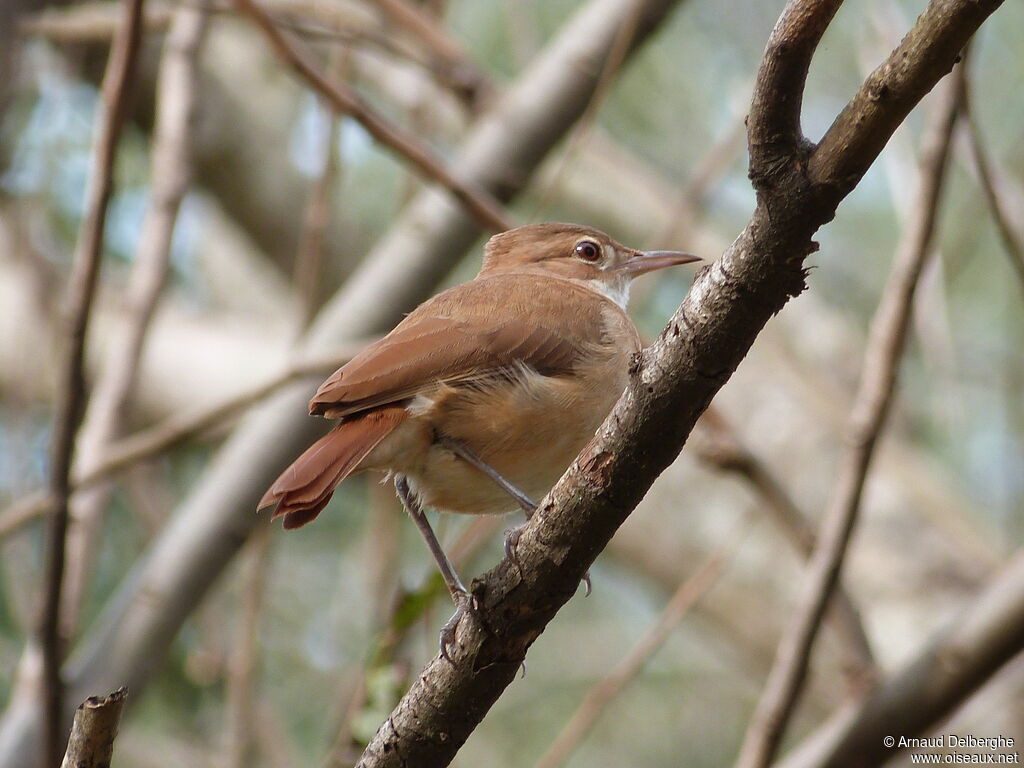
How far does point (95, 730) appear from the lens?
7.12 feet

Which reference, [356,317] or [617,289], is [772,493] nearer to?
[617,289]

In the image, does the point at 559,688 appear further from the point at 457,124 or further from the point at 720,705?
the point at 457,124

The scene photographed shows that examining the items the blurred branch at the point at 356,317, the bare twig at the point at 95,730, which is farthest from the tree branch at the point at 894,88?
the blurred branch at the point at 356,317

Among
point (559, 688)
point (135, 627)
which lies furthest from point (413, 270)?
point (559, 688)

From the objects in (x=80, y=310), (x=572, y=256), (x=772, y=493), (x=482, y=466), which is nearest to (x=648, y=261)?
(x=572, y=256)

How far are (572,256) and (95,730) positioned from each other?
329cm

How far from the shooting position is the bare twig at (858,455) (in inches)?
156

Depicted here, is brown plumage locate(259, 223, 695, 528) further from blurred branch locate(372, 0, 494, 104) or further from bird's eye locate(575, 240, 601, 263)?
blurred branch locate(372, 0, 494, 104)

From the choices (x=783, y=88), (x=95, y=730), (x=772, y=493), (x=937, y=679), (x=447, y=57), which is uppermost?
(x=447, y=57)

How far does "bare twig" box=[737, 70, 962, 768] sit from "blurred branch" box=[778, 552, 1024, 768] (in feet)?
0.66

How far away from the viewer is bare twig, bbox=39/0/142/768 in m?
3.71

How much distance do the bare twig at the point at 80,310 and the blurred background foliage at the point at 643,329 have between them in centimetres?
143

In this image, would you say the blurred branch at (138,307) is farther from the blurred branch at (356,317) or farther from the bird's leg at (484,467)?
the bird's leg at (484,467)

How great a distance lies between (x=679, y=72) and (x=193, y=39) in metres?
5.04
